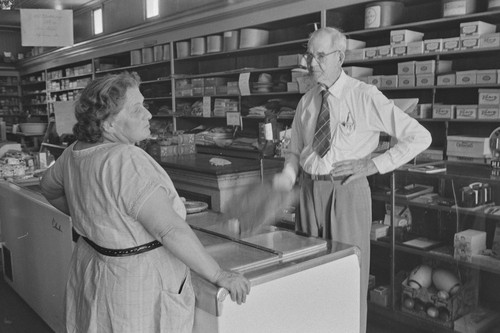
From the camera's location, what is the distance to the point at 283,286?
1563 mm

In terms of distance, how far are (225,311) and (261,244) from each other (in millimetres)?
427

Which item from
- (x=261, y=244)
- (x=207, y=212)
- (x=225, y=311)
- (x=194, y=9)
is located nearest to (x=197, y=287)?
(x=225, y=311)

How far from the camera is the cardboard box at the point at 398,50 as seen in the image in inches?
146

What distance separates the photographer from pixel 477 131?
12.6ft

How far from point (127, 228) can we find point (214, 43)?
4.58m

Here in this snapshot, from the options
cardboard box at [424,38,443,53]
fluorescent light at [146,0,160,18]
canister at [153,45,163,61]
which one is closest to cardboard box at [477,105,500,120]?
cardboard box at [424,38,443,53]

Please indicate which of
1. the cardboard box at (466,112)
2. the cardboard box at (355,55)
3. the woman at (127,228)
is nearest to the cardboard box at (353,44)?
the cardboard box at (355,55)

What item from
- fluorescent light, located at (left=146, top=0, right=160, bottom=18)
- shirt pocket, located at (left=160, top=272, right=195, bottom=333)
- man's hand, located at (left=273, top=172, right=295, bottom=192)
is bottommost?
shirt pocket, located at (left=160, top=272, right=195, bottom=333)

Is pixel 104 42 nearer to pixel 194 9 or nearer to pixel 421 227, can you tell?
pixel 194 9

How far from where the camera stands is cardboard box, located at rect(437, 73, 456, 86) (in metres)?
3.51

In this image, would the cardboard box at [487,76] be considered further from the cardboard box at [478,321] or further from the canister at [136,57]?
the canister at [136,57]

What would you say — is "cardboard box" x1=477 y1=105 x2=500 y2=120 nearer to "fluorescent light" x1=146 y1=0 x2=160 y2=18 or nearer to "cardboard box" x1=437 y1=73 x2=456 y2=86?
"cardboard box" x1=437 y1=73 x2=456 y2=86

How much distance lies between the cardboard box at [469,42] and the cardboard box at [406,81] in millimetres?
414

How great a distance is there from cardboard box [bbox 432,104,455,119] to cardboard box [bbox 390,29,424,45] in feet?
1.78
